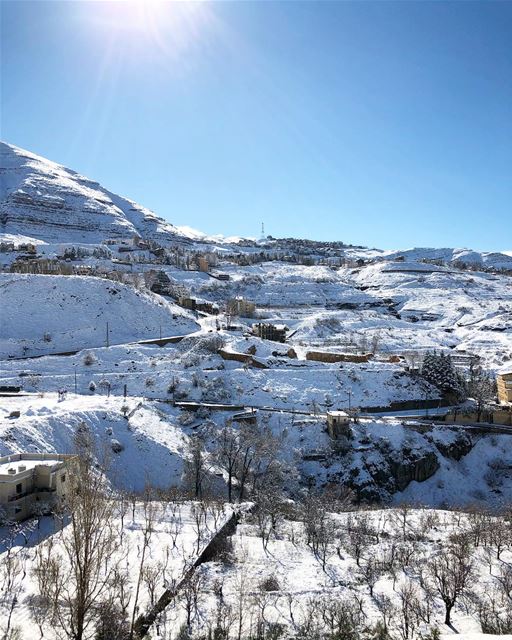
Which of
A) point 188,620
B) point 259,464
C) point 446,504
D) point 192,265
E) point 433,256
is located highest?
point 433,256

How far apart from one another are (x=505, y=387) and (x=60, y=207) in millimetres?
143578

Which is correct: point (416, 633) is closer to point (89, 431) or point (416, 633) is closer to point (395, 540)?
point (395, 540)

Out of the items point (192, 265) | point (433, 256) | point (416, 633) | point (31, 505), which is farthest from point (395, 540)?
point (433, 256)

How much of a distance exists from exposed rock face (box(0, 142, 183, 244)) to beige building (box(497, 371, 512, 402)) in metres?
116

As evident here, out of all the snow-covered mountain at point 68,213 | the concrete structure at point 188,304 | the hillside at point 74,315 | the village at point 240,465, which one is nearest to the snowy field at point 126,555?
the village at point 240,465

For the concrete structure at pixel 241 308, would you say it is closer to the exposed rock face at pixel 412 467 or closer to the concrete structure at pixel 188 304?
the concrete structure at pixel 188 304

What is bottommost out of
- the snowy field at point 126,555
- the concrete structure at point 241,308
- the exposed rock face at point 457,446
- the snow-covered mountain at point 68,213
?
the exposed rock face at point 457,446

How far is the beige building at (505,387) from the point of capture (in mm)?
39562

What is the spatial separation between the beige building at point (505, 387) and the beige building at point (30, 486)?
35558 millimetres

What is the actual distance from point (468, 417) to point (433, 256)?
169 meters

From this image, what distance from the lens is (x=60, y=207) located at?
484 feet

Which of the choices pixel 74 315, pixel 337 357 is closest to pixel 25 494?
pixel 337 357

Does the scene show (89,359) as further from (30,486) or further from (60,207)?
(60,207)

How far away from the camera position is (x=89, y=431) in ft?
95.4
